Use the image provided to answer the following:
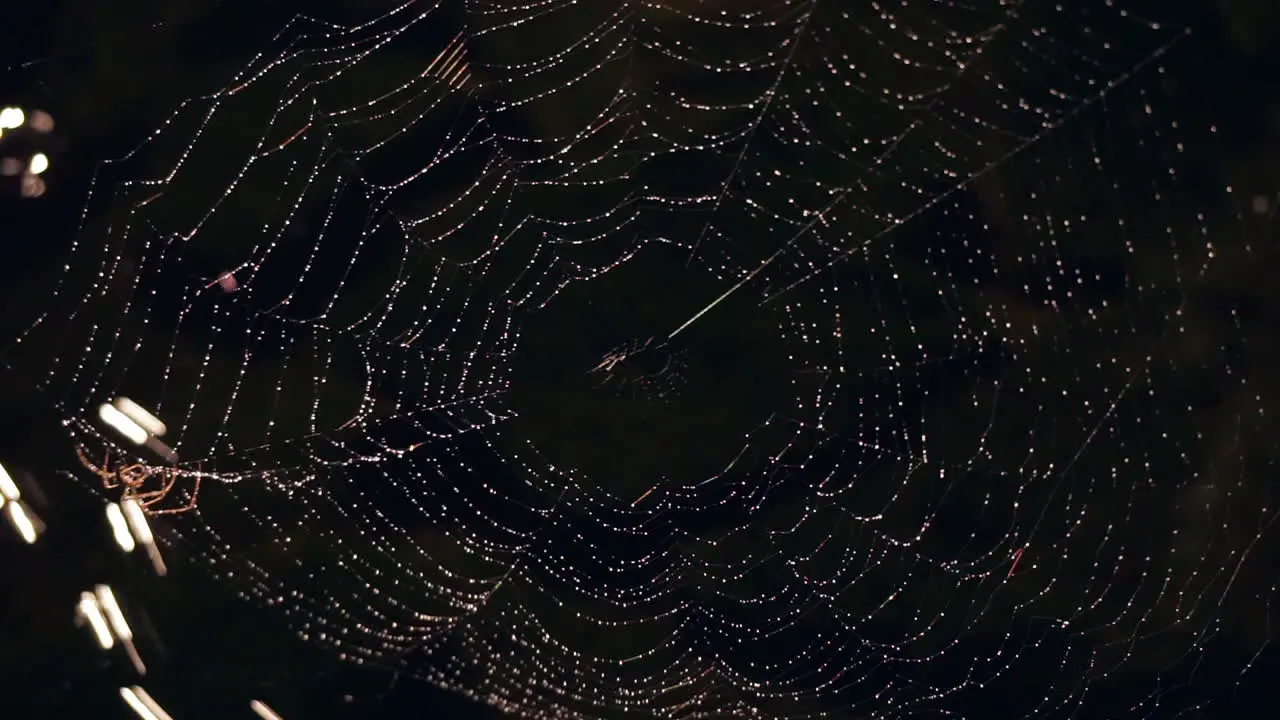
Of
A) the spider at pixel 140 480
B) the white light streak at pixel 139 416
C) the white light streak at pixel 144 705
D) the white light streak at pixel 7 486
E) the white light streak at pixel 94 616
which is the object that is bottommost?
the white light streak at pixel 144 705

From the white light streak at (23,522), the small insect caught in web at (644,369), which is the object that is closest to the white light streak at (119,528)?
the white light streak at (23,522)

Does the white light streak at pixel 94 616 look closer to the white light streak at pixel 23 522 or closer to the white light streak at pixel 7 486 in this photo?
the white light streak at pixel 23 522

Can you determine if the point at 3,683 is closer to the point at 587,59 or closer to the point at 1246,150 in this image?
the point at 587,59

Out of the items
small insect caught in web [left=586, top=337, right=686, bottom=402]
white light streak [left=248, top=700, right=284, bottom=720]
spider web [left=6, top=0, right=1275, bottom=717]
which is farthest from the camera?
white light streak [left=248, top=700, right=284, bottom=720]

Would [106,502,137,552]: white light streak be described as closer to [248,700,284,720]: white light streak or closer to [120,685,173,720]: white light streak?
[120,685,173,720]: white light streak

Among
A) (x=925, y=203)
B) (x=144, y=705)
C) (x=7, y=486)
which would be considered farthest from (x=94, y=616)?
(x=925, y=203)

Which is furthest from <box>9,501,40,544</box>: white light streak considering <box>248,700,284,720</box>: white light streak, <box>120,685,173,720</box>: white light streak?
<box>248,700,284,720</box>: white light streak

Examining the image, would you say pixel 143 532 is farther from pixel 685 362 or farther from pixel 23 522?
pixel 685 362
